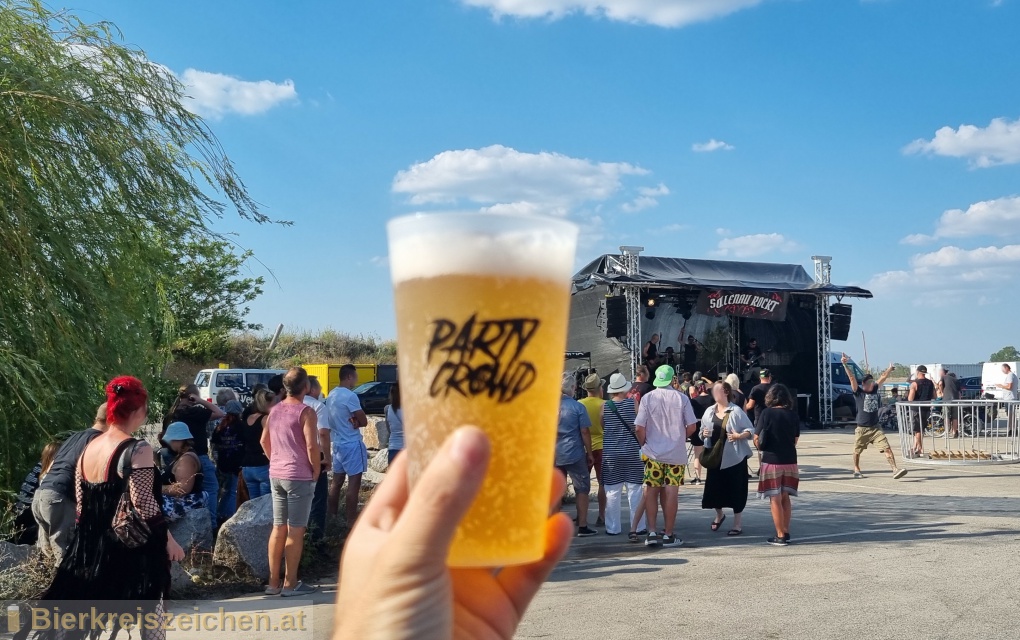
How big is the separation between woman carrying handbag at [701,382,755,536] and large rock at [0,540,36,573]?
642cm

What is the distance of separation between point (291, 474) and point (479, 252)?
5801 mm

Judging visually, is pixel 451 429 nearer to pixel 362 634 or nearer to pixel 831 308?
pixel 362 634

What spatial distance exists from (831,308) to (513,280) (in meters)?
26.5

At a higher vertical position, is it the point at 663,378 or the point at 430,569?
the point at 663,378

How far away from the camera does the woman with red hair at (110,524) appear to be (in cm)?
429

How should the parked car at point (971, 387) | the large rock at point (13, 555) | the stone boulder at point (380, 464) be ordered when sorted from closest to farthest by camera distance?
the large rock at point (13, 555), the stone boulder at point (380, 464), the parked car at point (971, 387)

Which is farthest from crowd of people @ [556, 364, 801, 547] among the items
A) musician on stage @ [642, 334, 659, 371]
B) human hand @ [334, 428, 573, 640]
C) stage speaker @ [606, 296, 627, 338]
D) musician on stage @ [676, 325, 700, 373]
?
musician on stage @ [676, 325, 700, 373]

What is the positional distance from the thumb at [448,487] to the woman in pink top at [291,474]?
18.6 feet

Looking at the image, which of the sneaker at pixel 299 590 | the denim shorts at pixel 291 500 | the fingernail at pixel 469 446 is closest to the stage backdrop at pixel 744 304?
the sneaker at pixel 299 590

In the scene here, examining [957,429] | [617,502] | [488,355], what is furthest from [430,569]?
[957,429]

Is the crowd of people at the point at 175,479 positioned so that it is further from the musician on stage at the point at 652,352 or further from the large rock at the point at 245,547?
the musician on stage at the point at 652,352

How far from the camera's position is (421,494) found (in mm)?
1140

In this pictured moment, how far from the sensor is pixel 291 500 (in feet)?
21.9

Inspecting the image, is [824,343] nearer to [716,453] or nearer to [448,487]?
[716,453]
